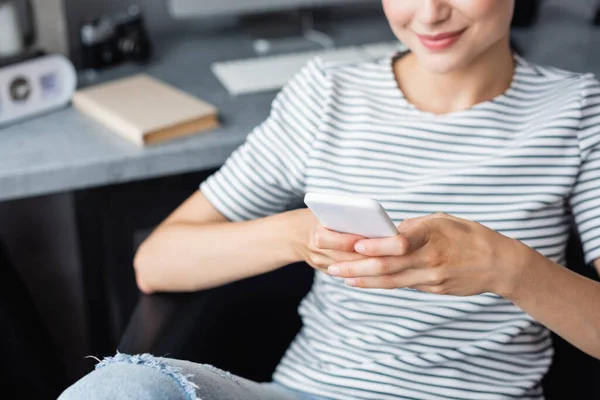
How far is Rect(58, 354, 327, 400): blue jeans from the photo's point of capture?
75 cm

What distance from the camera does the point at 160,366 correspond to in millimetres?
792

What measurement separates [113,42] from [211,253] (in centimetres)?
68

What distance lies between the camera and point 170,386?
768 mm

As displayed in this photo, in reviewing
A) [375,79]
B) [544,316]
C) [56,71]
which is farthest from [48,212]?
[544,316]

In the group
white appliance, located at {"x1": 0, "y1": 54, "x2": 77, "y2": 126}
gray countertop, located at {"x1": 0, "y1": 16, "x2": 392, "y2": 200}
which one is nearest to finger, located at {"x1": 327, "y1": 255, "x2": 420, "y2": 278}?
gray countertop, located at {"x1": 0, "y1": 16, "x2": 392, "y2": 200}

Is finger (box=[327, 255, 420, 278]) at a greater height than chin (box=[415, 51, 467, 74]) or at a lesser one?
lesser

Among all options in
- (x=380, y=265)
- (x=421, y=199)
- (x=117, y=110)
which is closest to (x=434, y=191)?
(x=421, y=199)

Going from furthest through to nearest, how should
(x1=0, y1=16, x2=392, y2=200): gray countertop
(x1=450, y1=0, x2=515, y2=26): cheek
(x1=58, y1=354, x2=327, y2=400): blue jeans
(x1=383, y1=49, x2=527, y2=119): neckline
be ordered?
(x1=0, y1=16, x2=392, y2=200): gray countertop < (x1=383, y1=49, x2=527, y2=119): neckline < (x1=450, y1=0, x2=515, y2=26): cheek < (x1=58, y1=354, x2=327, y2=400): blue jeans

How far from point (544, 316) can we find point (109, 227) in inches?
32.7

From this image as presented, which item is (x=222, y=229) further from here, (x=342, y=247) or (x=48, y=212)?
(x=48, y=212)

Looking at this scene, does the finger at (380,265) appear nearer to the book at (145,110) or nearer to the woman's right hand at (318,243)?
the woman's right hand at (318,243)

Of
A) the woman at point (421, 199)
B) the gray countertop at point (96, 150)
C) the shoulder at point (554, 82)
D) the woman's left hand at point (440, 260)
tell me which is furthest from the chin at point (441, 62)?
the gray countertop at point (96, 150)

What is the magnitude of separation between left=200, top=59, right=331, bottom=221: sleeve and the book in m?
0.22

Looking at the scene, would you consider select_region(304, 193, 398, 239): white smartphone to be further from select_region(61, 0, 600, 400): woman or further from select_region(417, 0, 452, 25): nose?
select_region(417, 0, 452, 25): nose
